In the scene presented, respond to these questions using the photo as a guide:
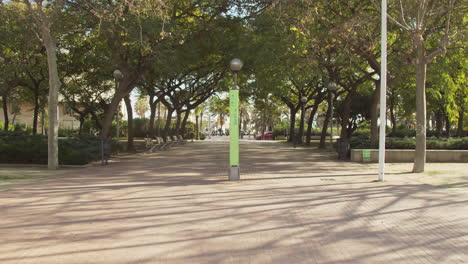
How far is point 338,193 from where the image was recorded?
9.14m

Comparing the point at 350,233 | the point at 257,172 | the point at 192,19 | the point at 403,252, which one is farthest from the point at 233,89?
Answer: the point at 192,19

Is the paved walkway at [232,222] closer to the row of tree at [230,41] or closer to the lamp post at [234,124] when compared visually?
the lamp post at [234,124]

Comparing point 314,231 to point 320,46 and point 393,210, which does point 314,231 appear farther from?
point 320,46

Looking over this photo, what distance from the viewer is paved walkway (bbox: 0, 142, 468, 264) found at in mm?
4895

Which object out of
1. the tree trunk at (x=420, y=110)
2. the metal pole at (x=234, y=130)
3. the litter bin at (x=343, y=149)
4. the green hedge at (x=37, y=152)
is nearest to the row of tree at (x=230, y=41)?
the tree trunk at (x=420, y=110)

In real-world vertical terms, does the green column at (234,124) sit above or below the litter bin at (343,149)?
above

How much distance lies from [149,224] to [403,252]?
142 inches

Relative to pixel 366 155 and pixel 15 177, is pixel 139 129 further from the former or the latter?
pixel 15 177

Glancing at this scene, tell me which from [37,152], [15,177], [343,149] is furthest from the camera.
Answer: [343,149]

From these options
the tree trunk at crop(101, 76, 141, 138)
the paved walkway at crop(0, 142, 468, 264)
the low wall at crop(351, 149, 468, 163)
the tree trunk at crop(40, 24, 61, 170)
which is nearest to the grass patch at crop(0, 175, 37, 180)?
the paved walkway at crop(0, 142, 468, 264)

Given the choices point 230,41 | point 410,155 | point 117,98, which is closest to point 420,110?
point 410,155

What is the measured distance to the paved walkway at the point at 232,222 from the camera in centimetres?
Answer: 489

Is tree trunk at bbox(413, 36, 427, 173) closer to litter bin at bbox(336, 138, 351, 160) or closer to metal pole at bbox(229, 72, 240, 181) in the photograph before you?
litter bin at bbox(336, 138, 351, 160)

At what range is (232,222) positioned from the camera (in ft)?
21.0
